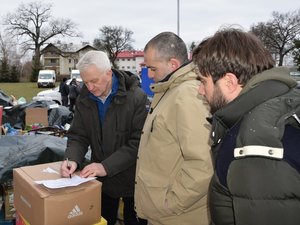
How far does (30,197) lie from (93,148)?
28.0 inches

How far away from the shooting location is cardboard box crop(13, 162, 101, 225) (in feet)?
6.25

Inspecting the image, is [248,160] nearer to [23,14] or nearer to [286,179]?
[286,179]

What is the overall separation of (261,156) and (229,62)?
37 centimetres

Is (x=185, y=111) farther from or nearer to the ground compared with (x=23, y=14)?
nearer to the ground

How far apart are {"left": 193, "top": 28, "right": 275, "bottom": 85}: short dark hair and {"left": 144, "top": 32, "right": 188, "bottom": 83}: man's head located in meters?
0.83

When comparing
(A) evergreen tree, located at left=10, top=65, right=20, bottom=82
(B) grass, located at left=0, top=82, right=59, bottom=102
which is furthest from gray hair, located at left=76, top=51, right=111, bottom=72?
(A) evergreen tree, located at left=10, top=65, right=20, bottom=82

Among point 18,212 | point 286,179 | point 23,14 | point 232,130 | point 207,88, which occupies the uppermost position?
point 23,14

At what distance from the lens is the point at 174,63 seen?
2.10m

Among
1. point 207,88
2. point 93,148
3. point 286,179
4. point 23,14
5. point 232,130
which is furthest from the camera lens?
point 23,14

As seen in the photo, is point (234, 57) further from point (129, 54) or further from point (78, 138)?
point (129, 54)

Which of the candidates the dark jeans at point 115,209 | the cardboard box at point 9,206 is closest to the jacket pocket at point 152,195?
the dark jeans at point 115,209

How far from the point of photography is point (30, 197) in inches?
79.4

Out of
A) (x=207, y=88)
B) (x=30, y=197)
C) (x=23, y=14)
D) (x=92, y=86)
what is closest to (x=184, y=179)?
(x=207, y=88)

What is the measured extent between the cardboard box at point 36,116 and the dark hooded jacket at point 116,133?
11.5ft
